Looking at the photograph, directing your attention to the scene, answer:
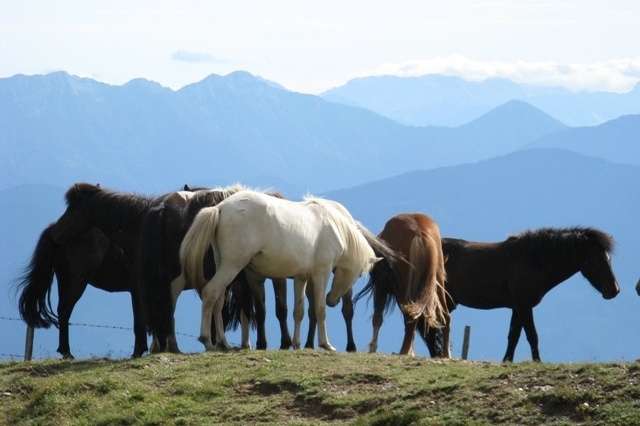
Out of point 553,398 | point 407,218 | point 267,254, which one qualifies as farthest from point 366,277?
point 553,398

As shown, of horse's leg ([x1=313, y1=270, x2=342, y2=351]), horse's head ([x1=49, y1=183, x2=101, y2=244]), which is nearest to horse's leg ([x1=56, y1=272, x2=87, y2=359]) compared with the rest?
horse's head ([x1=49, y1=183, x2=101, y2=244])

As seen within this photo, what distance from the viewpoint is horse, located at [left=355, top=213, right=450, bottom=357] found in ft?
52.6

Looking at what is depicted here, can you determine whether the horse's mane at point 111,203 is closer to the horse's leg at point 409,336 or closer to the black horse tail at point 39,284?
the black horse tail at point 39,284

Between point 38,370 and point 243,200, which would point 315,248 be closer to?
point 243,200

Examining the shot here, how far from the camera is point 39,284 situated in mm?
17203

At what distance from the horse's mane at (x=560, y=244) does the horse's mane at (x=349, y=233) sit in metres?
2.59

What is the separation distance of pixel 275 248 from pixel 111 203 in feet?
7.86

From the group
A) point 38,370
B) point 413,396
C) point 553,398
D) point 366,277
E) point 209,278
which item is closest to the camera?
point 553,398

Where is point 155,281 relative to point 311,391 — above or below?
above

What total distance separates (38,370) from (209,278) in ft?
8.12

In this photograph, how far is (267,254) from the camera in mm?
15070

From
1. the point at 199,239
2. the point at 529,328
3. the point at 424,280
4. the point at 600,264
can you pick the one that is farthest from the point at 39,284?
the point at 600,264

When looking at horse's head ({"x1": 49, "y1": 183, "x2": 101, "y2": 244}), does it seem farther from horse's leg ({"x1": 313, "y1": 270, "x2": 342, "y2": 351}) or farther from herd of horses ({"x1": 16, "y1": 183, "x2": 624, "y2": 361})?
horse's leg ({"x1": 313, "y1": 270, "x2": 342, "y2": 351})

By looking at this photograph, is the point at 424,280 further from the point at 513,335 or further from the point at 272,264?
the point at 272,264
